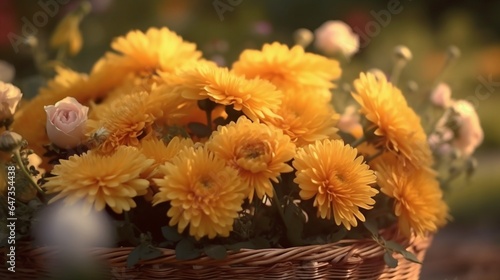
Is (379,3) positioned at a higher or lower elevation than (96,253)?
higher

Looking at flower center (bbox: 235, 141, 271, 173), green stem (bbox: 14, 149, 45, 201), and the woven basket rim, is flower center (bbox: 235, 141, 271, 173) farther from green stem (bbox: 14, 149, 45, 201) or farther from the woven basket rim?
green stem (bbox: 14, 149, 45, 201)

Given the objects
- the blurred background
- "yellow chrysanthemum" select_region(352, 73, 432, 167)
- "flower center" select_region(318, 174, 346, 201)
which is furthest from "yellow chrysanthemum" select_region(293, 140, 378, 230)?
the blurred background

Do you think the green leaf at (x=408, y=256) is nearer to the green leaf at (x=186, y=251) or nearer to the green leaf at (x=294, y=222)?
the green leaf at (x=294, y=222)

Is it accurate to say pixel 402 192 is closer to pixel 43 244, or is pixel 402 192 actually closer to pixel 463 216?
pixel 43 244

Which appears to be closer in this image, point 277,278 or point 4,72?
point 277,278

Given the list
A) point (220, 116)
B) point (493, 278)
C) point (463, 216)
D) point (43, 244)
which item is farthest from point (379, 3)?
point (43, 244)

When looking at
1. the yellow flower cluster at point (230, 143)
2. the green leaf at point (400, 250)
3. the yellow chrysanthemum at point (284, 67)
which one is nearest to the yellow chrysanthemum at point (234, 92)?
the yellow flower cluster at point (230, 143)

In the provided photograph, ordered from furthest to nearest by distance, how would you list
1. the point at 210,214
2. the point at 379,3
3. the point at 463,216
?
Result: the point at 379,3
the point at 463,216
the point at 210,214
